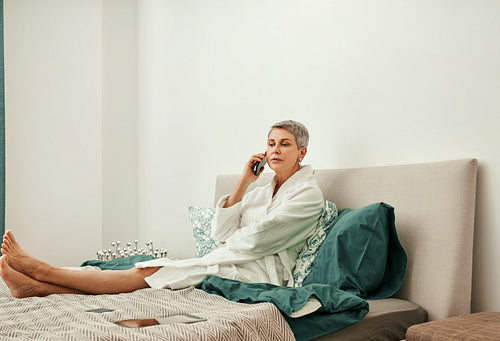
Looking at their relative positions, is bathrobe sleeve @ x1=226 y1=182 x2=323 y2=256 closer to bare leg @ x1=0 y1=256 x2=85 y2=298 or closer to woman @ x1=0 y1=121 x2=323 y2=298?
woman @ x1=0 y1=121 x2=323 y2=298

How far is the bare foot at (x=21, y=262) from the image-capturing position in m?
1.96

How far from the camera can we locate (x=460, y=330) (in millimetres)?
1433

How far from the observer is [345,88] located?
257cm

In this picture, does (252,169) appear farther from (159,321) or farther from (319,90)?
(159,321)

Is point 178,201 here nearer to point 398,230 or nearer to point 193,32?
point 193,32

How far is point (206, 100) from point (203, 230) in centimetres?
121

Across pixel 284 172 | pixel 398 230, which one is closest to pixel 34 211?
pixel 284 172

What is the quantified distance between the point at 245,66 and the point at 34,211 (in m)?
2.25

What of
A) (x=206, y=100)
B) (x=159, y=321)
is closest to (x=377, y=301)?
(x=159, y=321)

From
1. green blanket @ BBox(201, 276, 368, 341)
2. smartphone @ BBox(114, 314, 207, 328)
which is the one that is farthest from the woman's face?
smartphone @ BBox(114, 314, 207, 328)

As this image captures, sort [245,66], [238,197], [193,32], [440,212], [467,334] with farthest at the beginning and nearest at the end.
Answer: [193,32], [245,66], [238,197], [440,212], [467,334]

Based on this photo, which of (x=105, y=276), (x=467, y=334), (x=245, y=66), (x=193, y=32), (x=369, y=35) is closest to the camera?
(x=467, y=334)

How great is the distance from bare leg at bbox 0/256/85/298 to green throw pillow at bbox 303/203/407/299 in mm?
1115

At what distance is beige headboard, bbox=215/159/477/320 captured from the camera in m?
1.80
